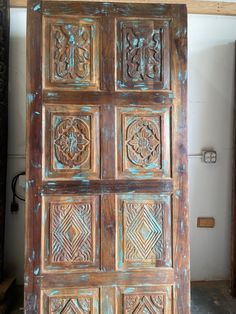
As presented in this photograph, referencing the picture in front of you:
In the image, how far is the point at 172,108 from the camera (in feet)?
5.81

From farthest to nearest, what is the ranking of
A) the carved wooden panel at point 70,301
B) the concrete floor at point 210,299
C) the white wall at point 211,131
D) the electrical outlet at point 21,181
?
the white wall at point 211,131
the electrical outlet at point 21,181
the concrete floor at point 210,299
the carved wooden panel at point 70,301

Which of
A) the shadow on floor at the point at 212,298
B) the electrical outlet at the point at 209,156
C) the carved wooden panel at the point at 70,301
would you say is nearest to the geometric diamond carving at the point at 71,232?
the carved wooden panel at the point at 70,301

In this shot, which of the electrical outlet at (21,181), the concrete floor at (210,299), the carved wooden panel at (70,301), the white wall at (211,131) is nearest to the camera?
the carved wooden panel at (70,301)

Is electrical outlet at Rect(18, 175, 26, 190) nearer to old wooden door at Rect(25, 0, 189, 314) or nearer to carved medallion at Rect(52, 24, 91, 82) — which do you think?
old wooden door at Rect(25, 0, 189, 314)

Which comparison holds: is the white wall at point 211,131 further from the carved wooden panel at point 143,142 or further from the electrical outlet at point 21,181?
the electrical outlet at point 21,181

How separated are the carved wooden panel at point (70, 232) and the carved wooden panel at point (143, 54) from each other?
0.78m

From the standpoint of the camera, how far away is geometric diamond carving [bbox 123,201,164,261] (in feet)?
5.73

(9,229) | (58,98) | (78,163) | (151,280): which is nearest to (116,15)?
(58,98)

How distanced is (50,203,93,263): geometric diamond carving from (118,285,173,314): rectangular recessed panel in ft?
1.05

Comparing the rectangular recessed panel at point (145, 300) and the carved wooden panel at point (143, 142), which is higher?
the carved wooden panel at point (143, 142)

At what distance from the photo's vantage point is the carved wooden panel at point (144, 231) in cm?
174

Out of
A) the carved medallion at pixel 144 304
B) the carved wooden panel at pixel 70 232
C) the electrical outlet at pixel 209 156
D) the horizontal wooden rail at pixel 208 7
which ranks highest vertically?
the horizontal wooden rail at pixel 208 7

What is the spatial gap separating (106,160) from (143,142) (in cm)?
26

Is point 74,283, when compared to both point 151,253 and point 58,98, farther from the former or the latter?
point 58,98
